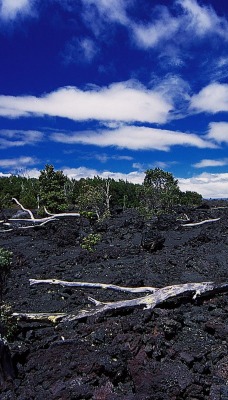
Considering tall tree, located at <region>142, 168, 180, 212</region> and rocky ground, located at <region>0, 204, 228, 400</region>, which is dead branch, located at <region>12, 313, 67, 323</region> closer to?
rocky ground, located at <region>0, 204, 228, 400</region>

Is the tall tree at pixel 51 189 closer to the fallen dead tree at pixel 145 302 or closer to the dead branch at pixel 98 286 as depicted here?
the dead branch at pixel 98 286

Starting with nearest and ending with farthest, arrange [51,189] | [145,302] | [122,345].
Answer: [122,345] → [145,302] → [51,189]

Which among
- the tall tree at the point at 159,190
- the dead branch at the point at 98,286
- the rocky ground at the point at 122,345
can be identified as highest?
the tall tree at the point at 159,190

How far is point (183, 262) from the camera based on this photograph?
17.3 m

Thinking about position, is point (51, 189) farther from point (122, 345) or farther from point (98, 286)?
point (122, 345)

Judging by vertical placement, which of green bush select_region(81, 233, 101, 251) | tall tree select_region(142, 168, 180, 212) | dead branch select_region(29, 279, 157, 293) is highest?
tall tree select_region(142, 168, 180, 212)

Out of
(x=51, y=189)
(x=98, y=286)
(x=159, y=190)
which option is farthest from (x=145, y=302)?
(x=159, y=190)

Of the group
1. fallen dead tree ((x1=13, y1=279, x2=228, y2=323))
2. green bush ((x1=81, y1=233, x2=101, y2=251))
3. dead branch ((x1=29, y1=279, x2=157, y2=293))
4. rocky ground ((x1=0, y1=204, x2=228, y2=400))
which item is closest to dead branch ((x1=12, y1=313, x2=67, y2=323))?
fallen dead tree ((x1=13, y1=279, x2=228, y2=323))

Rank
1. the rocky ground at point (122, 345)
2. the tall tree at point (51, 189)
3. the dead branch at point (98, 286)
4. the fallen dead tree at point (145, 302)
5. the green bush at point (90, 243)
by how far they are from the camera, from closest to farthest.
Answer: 1. the rocky ground at point (122, 345)
2. the fallen dead tree at point (145, 302)
3. the dead branch at point (98, 286)
4. the green bush at point (90, 243)
5. the tall tree at point (51, 189)

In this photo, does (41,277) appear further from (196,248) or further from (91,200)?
(91,200)

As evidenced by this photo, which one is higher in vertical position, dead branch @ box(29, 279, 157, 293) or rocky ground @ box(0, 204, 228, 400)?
dead branch @ box(29, 279, 157, 293)

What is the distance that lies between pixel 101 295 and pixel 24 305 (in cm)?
239

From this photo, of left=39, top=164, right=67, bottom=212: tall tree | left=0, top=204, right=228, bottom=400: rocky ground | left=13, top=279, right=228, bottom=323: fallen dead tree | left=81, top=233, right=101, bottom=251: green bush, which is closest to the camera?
left=0, top=204, right=228, bottom=400: rocky ground

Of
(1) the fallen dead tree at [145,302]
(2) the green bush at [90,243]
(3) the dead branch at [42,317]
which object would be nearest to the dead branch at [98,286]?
(1) the fallen dead tree at [145,302]
